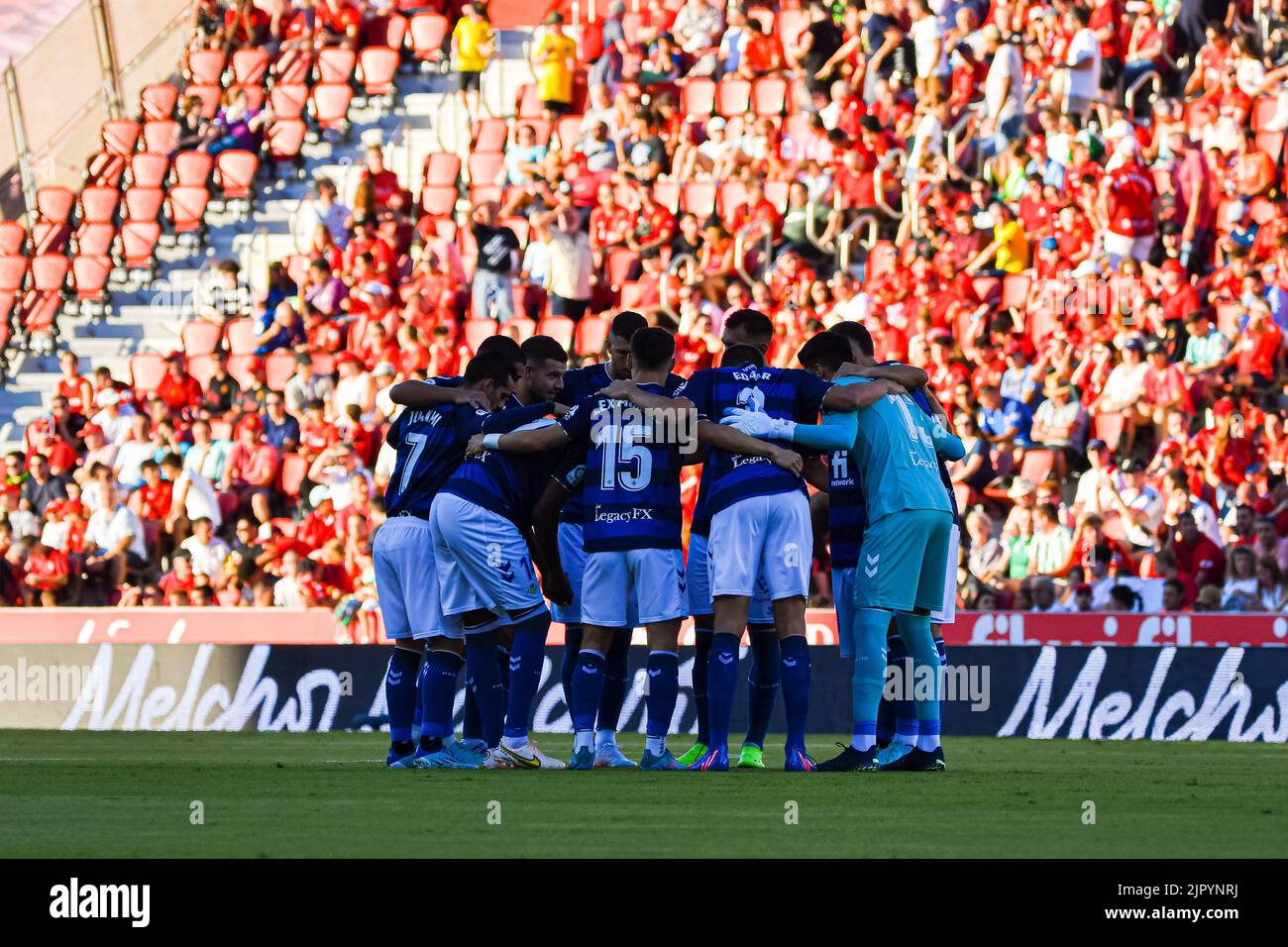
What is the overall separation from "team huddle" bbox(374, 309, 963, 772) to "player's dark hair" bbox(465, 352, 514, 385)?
0.01 metres

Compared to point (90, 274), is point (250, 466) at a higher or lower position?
lower

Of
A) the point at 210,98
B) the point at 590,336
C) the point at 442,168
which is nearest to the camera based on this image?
the point at 590,336

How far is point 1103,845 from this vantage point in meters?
8.35

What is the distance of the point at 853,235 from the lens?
23484 millimetres

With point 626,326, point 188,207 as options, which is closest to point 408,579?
point 626,326

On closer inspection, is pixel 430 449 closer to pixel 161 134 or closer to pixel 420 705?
pixel 420 705

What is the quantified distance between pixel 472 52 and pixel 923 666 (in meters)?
18.0

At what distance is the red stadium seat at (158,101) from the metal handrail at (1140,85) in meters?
13.4

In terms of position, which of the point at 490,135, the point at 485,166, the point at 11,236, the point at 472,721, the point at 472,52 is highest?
the point at 472,52

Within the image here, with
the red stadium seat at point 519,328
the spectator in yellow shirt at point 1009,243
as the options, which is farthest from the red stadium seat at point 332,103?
the spectator in yellow shirt at point 1009,243

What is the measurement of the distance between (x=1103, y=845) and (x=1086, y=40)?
50.9 ft

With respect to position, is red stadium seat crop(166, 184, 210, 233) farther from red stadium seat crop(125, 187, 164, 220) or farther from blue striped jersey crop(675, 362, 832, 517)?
blue striped jersey crop(675, 362, 832, 517)

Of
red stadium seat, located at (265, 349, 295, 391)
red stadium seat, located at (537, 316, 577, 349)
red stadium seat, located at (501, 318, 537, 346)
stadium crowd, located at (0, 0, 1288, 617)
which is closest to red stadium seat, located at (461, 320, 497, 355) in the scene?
stadium crowd, located at (0, 0, 1288, 617)
